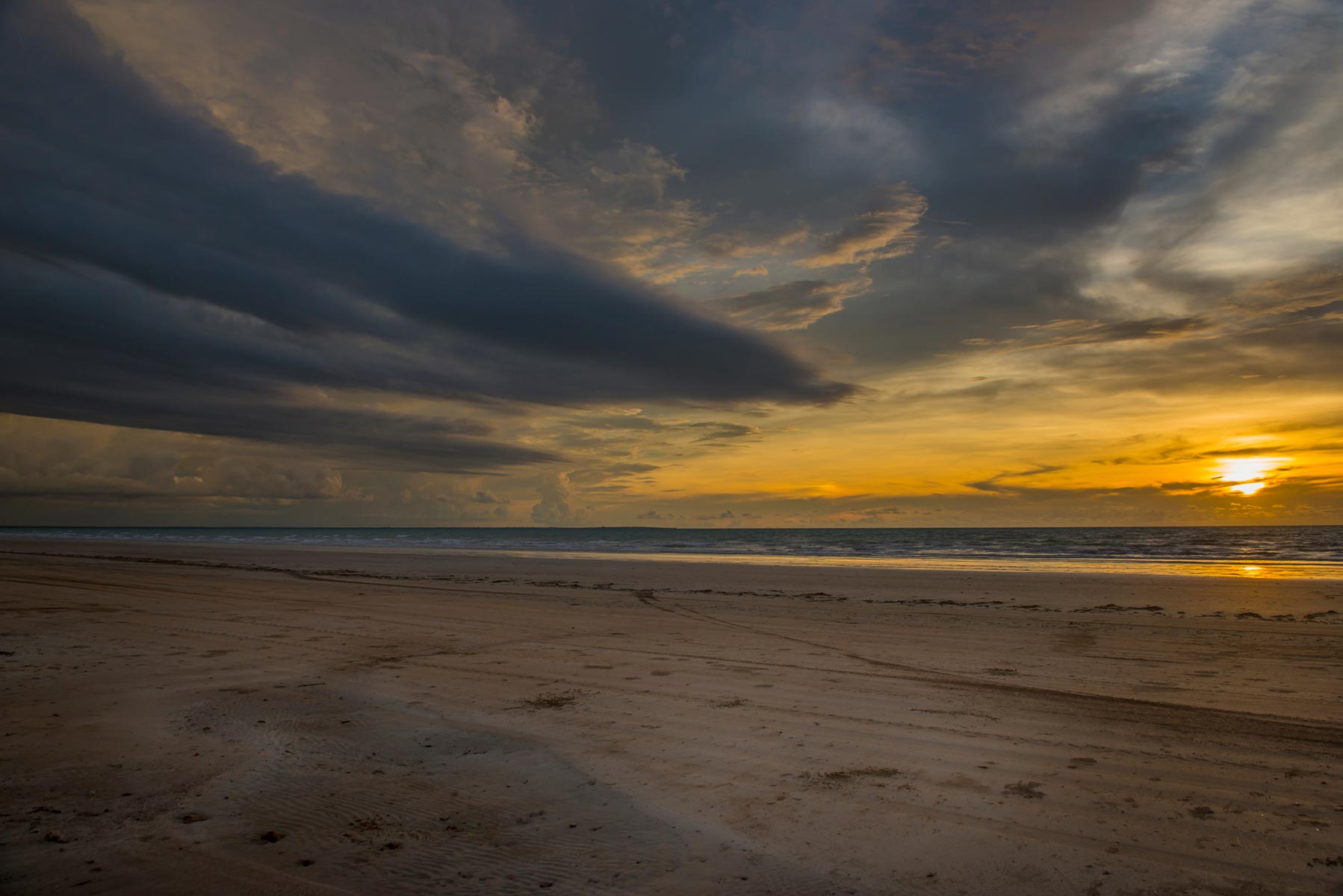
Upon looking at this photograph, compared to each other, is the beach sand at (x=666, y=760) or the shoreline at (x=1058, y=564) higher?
the beach sand at (x=666, y=760)

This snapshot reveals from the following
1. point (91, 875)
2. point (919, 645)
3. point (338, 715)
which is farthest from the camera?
Answer: point (919, 645)

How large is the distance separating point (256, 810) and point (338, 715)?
6.82 ft

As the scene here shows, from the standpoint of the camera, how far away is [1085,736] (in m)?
5.45

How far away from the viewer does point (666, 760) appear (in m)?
4.96

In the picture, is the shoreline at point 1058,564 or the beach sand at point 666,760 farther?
the shoreline at point 1058,564

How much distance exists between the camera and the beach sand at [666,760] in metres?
3.41

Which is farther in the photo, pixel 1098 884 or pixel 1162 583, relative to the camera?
pixel 1162 583

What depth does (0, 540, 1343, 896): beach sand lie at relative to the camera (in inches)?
134

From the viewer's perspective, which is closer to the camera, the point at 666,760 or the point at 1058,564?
the point at 666,760

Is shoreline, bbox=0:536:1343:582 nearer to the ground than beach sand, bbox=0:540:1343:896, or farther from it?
nearer to the ground

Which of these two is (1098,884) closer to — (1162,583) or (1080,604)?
(1080,604)

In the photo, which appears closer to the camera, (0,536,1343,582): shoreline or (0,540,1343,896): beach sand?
(0,540,1343,896): beach sand

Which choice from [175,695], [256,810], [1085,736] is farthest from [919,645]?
[175,695]

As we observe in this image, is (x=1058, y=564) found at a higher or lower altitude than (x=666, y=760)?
lower
